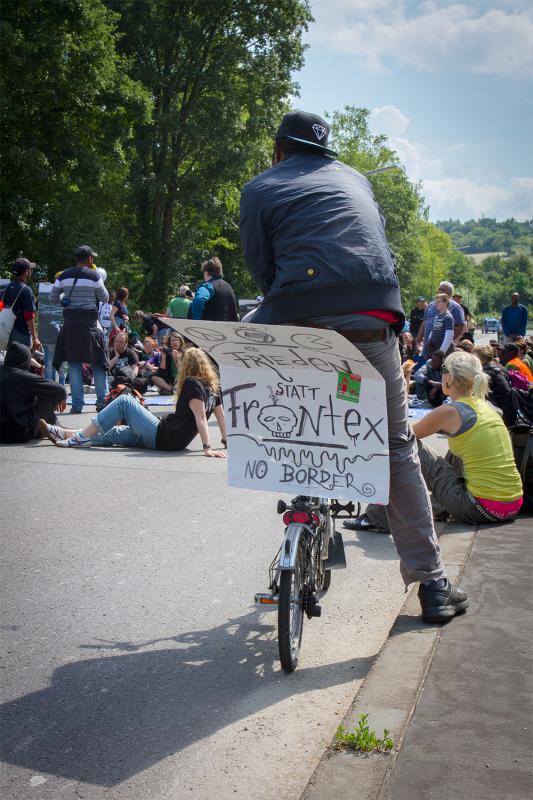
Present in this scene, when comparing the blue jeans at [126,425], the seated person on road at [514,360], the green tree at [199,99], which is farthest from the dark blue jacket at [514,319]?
the green tree at [199,99]

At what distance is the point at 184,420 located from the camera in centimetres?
954

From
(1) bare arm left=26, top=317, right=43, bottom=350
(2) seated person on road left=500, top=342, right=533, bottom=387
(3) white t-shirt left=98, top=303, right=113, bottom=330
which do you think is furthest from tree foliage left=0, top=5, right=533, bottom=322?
(2) seated person on road left=500, top=342, right=533, bottom=387

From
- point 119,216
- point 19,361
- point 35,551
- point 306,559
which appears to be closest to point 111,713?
point 306,559

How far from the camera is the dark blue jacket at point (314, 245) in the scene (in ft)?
12.4

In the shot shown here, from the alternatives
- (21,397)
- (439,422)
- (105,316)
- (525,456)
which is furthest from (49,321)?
(439,422)

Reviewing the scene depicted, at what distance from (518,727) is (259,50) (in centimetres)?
3952

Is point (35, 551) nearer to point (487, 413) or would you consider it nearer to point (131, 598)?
point (131, 598)

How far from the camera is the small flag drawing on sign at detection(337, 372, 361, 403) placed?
13.0ft

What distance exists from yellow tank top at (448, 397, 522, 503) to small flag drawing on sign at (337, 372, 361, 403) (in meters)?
2.61

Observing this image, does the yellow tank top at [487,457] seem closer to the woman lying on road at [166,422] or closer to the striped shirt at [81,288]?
the woman lying on road at [166,422]

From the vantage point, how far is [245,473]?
4.10 m

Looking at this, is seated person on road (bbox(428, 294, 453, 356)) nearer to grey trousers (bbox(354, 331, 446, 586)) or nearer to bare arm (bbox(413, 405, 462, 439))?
bare arm (bbox(413, 405, 462, 439))

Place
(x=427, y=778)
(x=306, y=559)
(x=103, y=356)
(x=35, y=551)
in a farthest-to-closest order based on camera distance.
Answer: (x=103, y=356), (x=35, y=551), (x=306, y=559), (x=427, y=778)

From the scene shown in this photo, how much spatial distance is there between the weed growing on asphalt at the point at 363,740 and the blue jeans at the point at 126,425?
665 centimetres
